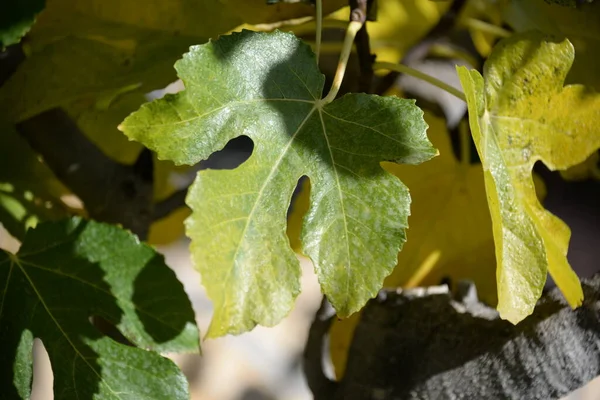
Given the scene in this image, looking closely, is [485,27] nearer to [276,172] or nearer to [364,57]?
[364,57]

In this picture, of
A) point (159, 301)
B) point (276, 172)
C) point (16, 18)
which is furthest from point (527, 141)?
point (16, 18)

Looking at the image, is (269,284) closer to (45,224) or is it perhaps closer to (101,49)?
(45,224)

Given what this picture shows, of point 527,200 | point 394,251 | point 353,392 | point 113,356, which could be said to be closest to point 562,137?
point 527,200

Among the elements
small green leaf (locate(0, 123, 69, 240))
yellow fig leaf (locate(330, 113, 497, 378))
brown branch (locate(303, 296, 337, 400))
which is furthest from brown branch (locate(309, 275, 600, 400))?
small green leaf (locate(0, 123, 69, 240))

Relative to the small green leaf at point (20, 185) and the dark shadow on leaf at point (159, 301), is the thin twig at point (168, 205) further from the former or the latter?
the dark shadow on leaf at point (159, 301)

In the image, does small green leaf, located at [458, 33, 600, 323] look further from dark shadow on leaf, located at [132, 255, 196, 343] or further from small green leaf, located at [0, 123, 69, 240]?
small green leaf, located at [0, 123, 69, 240]

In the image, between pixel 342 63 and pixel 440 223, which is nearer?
pixel 342 63

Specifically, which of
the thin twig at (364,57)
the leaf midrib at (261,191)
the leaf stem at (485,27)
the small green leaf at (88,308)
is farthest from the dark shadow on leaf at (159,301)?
the leaf stem at (485,27)
